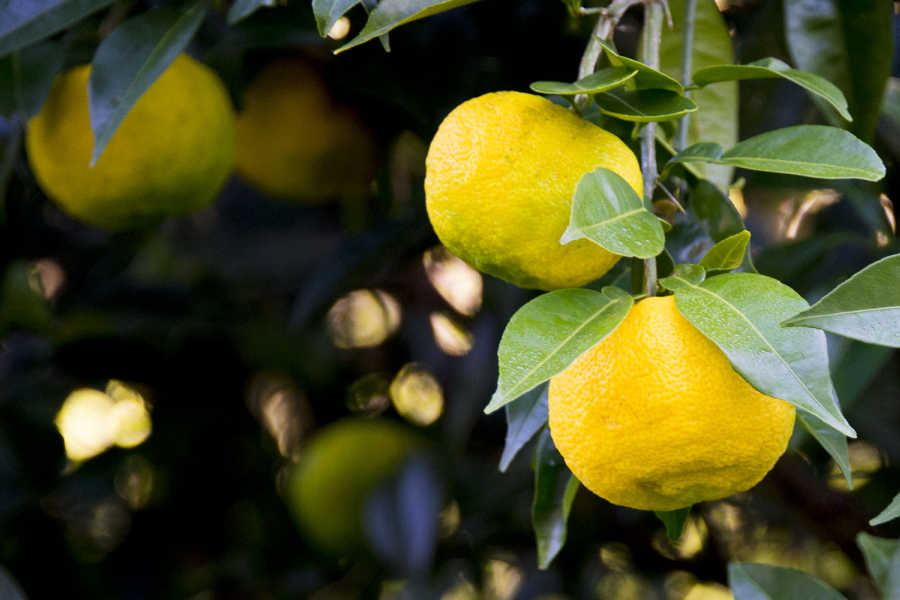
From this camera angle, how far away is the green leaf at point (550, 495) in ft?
1.69

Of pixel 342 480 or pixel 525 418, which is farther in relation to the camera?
pixel 342 480

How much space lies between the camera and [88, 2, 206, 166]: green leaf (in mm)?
632

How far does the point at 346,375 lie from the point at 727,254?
1.23m

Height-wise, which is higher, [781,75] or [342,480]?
[781,75]

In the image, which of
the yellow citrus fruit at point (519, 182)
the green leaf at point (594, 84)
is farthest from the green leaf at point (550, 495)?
the green leaf at point (594, 84)

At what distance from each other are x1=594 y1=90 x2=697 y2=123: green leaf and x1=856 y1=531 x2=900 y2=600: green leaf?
1.11ft

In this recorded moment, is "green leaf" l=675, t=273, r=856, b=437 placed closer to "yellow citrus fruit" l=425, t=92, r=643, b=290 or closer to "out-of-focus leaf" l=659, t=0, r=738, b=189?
"yellow citrus fruit" l=425, t=92, r=643, b=290

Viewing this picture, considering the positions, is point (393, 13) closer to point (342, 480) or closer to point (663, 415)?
point (663, 415)

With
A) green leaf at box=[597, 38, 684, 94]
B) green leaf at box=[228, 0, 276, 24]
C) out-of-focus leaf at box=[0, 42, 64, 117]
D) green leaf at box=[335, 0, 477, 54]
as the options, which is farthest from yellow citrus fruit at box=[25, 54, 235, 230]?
green leaf at box=[597, 38, 684, 94]

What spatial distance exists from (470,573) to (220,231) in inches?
37.7

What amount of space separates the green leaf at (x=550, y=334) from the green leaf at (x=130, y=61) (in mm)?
409

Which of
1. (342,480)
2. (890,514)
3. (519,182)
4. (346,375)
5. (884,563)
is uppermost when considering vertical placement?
(519,182)

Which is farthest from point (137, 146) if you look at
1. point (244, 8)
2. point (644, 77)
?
point (644, 77)

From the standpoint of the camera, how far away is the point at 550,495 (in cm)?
53
